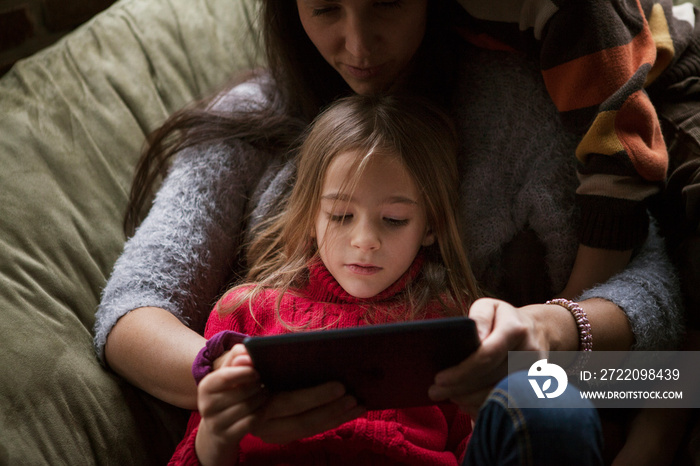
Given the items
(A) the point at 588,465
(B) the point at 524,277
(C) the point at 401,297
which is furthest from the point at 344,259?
(A) the point at 588,465

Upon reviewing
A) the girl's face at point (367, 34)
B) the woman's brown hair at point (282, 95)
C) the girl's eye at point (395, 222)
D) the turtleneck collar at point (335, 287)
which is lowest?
the turtleneck collar at point (335, 287)

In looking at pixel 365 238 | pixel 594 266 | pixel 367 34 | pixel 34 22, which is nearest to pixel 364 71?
pixel 367 34

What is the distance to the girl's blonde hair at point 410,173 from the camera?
1014 mm

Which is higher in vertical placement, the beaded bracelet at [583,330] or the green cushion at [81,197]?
the green cushion at [81,197]

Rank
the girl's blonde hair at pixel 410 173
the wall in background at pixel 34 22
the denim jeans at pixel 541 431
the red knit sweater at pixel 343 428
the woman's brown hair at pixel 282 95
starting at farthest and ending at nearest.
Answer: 1. the wall in background at pixel 34 22
2. the woman's brown hair at pixel 282 95
3. the girl's blonde hair at pixel 410 173
4. the red knit sweater at pixel 343 428
5. the denim jeans at pixel 541 431

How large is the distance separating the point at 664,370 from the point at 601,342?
16 cm

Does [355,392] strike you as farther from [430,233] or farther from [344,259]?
[430,233]

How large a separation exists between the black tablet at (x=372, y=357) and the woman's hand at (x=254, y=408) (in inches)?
0.6

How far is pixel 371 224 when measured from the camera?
37.9 inches

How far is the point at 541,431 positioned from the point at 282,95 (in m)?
0.84

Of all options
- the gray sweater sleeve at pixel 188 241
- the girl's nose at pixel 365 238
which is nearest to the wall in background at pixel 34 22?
the gray sweater sleeve at pixel 188 241

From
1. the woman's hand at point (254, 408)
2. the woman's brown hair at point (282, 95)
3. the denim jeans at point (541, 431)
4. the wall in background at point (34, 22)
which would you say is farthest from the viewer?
the wall in background at point (34, 22)

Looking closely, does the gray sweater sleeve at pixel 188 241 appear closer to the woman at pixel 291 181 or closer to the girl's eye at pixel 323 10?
the woman at pixel 291 181

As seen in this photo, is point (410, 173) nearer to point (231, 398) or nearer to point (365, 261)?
point (365, 261)
